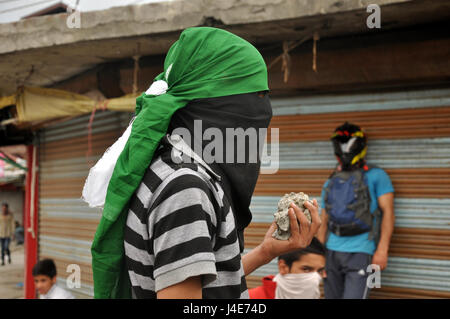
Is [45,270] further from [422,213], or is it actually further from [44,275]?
[422,213]

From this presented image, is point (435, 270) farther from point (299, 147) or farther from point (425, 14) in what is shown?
point (425, 14)

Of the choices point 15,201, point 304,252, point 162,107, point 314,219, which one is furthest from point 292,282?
point 15,201

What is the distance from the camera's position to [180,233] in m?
1.19

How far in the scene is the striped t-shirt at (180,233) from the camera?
119 centimetres

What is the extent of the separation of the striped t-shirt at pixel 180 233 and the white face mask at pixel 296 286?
2754 millimetres

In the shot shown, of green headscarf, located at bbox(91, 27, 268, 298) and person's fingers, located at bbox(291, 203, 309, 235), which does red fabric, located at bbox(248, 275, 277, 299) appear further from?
green headscarf, located at bbox(91, 27, 268, 298)

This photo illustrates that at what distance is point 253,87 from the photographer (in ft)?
4.89

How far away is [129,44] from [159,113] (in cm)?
376

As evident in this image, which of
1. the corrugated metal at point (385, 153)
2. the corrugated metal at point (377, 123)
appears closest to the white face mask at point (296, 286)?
the corrugated metal at point (385, 153)

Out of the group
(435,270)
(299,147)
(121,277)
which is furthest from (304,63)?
(121,277)

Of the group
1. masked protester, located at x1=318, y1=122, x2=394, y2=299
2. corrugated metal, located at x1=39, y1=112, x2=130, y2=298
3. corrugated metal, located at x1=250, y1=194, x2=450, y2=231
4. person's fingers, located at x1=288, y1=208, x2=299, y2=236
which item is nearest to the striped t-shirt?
person's fingers, located at x1=288, y1=208, x2=299, y2=236

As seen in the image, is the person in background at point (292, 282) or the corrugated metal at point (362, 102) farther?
the corrugated metal at point (362, 102)

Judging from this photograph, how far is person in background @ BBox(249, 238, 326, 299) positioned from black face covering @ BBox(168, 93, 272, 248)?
2.64 m

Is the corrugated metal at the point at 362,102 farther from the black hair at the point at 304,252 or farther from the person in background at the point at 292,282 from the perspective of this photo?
the person in background at the point at 292,282
